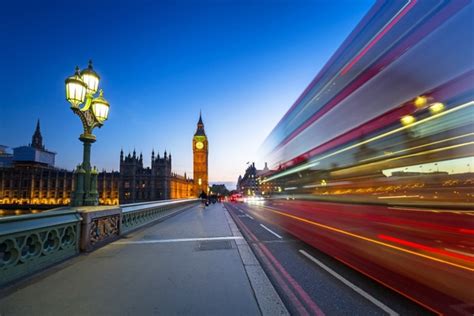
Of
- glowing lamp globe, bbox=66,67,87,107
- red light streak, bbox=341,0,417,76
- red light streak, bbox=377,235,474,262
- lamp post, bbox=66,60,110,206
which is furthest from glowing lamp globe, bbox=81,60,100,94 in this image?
red light streak, bbox=377,235,474,262

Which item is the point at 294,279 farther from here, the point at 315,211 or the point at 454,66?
the point at 315,211

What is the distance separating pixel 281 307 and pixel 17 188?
4935 inches

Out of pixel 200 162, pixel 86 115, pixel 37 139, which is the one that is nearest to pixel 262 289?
pixel 86 115

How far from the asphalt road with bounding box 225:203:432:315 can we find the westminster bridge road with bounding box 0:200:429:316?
0.02 m

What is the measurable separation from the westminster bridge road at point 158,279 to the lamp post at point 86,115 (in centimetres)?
97

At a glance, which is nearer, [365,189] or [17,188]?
[365,189]

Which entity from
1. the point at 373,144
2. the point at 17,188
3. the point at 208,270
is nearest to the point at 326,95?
the point at 373,144

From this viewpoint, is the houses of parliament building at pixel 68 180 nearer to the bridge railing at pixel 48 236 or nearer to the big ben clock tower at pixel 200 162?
the big ben clock tower at pixel 200 162

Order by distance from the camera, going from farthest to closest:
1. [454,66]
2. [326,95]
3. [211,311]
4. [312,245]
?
[326,95] → [312,245] → [454,66] → [211,311]

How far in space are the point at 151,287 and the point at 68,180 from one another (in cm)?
12001

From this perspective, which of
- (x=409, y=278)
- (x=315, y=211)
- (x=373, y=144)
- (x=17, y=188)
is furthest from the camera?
(x=17, y=188)

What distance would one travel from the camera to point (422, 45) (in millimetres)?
6852

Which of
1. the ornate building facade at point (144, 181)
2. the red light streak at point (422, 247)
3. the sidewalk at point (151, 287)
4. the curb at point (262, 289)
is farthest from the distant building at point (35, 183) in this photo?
the curb at point (262, 289)

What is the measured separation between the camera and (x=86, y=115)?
28.0 feet
